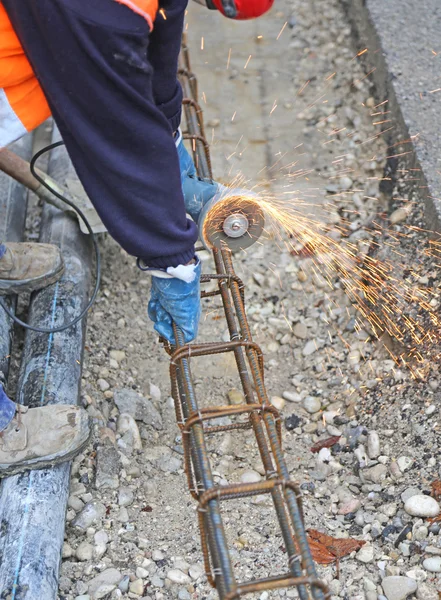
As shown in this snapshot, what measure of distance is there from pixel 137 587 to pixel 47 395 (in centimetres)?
75

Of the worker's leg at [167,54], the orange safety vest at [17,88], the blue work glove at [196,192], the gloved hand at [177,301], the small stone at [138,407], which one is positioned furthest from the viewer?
the small stone at [138,407]

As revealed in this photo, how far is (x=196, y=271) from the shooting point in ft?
7.87

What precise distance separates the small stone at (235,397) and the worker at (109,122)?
→ 61 centimetres

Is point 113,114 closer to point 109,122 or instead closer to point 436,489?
point 109,122

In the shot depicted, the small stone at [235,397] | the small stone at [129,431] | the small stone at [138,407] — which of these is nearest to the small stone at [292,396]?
the small stone at [235,397]

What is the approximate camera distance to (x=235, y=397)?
3145 millimetres

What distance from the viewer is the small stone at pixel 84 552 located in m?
2.48

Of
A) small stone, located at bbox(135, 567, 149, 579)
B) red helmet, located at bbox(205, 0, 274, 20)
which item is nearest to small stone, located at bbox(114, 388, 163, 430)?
small stone, located at bbox(135, 567, 149, 579)

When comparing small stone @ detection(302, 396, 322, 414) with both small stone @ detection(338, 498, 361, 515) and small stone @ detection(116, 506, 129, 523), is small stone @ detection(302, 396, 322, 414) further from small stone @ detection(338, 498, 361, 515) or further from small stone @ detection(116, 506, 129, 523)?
small stone @ detection(116, 506, 129, 523)

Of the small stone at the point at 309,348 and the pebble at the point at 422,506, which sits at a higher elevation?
the pebble at the point at 422,506

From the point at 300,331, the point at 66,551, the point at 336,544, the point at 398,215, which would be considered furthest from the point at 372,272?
the point at 66,551

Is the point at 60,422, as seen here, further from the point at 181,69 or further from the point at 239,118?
the point at 239,118

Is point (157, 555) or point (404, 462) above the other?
point (404, 462)

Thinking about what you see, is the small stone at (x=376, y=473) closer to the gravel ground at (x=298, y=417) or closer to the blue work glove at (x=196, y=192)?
the gravel ground at (x=298, y=417)
